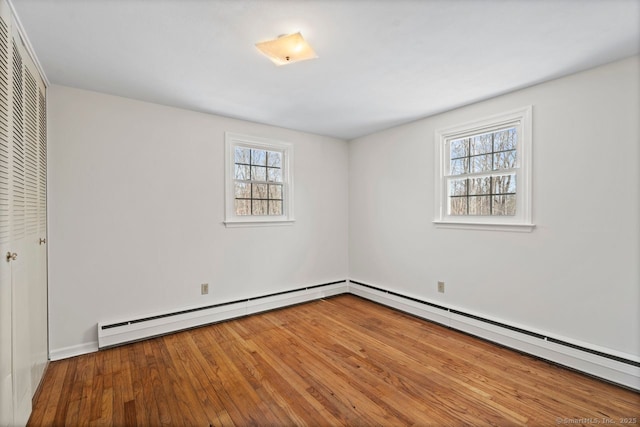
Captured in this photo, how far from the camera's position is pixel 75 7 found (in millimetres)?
1675

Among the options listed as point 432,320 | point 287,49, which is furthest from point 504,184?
point 287,49

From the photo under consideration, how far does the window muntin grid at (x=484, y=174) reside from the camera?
9.66 ft

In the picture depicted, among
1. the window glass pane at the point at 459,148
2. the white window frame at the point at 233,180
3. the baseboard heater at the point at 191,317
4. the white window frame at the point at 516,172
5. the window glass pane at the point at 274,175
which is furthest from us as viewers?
the window glass pane at the point at 274,175

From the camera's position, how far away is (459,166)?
3398mm

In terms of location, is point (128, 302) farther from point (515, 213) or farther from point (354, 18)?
point (515, 213)

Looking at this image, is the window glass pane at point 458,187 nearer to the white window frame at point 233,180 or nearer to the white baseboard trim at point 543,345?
the white baseboard trim at point 543,345

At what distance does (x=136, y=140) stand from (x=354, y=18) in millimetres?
2477

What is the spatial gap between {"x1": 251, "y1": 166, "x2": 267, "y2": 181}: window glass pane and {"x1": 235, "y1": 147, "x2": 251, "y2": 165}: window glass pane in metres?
0.13

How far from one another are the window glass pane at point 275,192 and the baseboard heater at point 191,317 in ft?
4.39

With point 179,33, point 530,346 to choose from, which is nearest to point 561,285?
point 530,346

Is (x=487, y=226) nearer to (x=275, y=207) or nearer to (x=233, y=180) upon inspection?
(x=275, y=207)

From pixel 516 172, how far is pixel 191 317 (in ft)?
12.4

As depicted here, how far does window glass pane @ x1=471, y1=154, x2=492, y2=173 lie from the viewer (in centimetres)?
313

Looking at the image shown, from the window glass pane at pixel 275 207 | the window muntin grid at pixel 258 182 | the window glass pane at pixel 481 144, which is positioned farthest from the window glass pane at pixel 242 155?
the window glass pane at pixel 481 144
